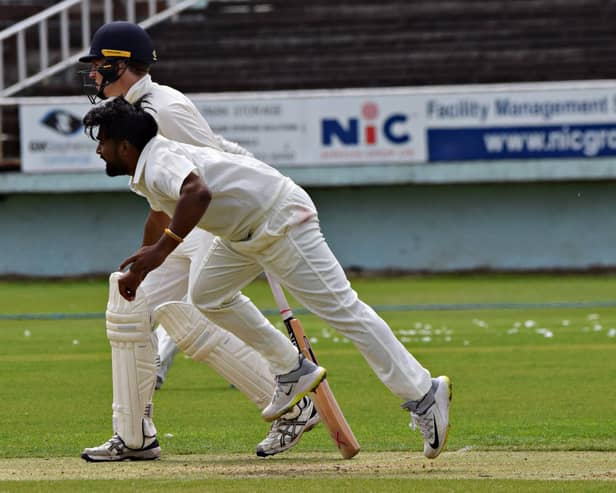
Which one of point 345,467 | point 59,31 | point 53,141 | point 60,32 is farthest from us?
point 59,31

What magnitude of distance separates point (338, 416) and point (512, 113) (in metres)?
19.2

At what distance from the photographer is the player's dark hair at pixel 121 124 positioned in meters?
6.78

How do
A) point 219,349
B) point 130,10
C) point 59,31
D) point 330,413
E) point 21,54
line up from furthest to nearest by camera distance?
point 59,31 < point 130,10 < point 21,54 < point 219,349 < point 330,413

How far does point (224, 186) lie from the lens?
6.73 meters

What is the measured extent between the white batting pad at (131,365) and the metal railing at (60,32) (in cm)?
2271

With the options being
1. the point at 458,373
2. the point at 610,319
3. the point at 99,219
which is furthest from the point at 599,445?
the point at 99,219

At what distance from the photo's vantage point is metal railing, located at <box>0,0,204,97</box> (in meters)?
29.5

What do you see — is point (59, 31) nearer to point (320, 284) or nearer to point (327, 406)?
point (327, 406)

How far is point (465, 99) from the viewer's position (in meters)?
26.0

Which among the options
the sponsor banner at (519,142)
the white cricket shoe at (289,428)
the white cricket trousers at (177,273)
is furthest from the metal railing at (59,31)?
the white cricket shoe at (289,428)

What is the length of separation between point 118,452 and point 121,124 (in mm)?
1601

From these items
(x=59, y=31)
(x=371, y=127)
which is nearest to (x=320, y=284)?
(x=371, y=127)

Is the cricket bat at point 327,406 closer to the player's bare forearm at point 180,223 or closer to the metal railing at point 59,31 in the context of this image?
the player's bare forearm at point 180,223

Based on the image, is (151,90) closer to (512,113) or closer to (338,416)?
(338,416)
